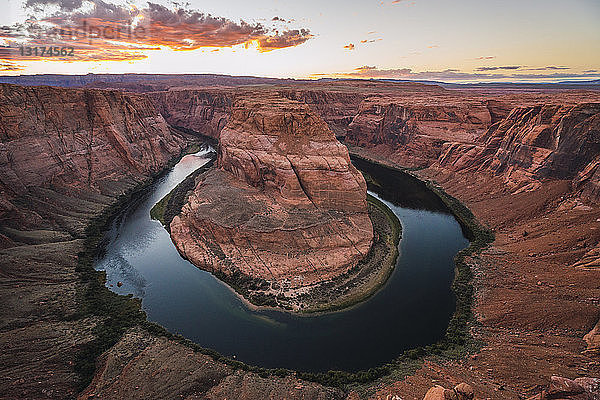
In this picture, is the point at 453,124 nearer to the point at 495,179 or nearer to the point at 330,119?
the point at 495,179

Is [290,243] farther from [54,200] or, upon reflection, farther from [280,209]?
[54,200]

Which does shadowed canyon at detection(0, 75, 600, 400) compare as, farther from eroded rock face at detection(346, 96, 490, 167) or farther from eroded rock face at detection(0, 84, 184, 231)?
eroded rock face at detection(346, 96, 490, 167)

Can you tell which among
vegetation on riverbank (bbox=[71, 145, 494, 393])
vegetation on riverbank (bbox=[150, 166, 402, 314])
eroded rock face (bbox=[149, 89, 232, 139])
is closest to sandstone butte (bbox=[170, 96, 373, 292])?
→ vegetation on riverbank (bbox=[150, 166, 402, 314])

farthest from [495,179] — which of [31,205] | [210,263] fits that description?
[31,205]

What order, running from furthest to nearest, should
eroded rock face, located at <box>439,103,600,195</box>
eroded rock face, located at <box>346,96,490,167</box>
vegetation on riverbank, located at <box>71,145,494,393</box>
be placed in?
1. eroded rock face, located at <box>346,96,490,167</box>
2. eroded rock face, located at <box>439,103,600,195</box>
3. vegetation on riverbank, located at <box>71,145,494,393</box>

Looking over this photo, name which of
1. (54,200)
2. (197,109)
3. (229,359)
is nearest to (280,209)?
(229,359)
